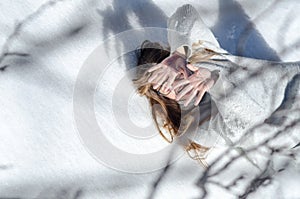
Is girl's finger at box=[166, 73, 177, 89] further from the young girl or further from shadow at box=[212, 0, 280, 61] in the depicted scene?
shadow at box=[212, 0, 280, 61]

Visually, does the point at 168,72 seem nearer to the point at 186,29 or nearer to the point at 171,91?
the point at 171,91

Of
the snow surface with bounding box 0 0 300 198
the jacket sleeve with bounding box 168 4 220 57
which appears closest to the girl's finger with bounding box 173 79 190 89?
the jacket sleeve with bounding box 168 4 220 57

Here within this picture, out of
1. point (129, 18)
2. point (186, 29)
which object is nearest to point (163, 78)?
point (186, 29)

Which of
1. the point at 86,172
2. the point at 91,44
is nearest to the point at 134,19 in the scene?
the point at 91,44

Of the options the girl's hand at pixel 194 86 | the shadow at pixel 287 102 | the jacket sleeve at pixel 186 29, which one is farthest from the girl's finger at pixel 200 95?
the shadow at pixel 287 102

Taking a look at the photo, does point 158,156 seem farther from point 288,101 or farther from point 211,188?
point 288,101

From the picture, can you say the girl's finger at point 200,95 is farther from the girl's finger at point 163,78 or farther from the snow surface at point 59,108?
the snow surface at point 59,108
